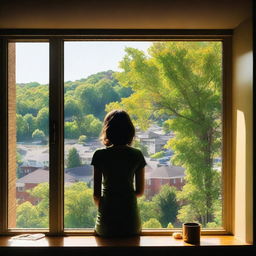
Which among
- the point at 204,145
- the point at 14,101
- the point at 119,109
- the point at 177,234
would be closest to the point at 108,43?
the point at 119,109

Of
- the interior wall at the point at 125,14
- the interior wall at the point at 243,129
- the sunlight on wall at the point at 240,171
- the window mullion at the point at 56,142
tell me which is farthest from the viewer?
the window mullion at the point at 56,142

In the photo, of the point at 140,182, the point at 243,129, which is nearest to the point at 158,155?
the point at 140,182

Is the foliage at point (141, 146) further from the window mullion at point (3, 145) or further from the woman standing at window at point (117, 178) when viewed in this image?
the window mullion at point (3, 145)

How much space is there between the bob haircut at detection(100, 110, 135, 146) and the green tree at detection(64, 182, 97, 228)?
44cm

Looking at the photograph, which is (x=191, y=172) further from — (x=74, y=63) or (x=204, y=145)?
(x=74, y=63)

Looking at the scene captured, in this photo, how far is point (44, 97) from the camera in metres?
2.86

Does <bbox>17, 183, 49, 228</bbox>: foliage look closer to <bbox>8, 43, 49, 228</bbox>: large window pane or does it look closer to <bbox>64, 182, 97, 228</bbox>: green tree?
<bbox>8, 43, 49, 228</bbox>: large window pane

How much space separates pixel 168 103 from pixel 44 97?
2.76 feet

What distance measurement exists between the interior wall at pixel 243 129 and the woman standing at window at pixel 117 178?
645 mm

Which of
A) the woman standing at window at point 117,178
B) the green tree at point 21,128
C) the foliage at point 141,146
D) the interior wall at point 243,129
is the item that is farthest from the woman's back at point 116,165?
the interior wall at point 243,129

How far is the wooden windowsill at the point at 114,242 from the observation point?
8.27 feet
